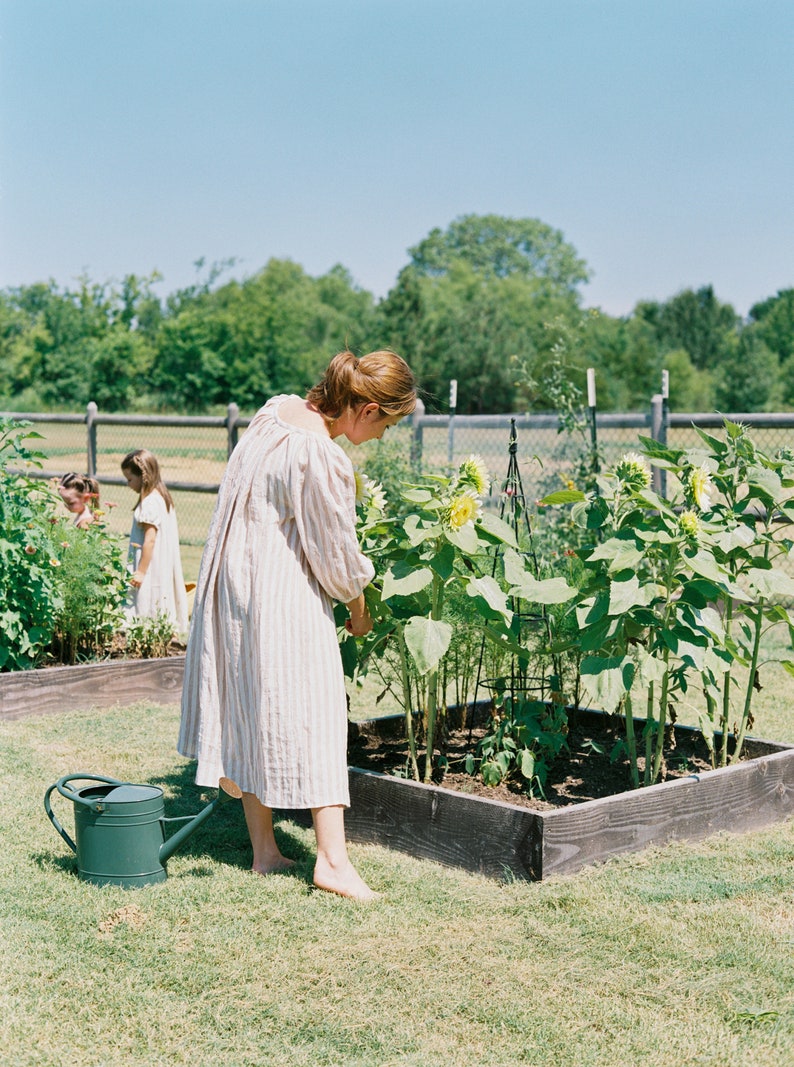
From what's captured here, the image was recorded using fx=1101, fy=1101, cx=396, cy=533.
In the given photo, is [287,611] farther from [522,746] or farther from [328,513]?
[522,746]

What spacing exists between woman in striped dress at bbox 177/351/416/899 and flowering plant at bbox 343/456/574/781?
0.78 ft

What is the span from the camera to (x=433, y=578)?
363 cm

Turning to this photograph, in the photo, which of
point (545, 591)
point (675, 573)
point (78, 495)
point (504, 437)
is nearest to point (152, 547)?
point (78, 495)

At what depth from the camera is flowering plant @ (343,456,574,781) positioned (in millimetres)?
3537

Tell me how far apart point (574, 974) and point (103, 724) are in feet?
10.3

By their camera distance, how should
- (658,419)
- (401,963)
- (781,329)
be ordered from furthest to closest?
(781,329)
(658,419)
(401,963)

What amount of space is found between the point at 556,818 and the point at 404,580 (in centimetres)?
87

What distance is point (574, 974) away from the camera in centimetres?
272

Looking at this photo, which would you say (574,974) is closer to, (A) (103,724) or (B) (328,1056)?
(B) (328,1056)

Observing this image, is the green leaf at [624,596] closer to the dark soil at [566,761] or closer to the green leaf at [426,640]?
the green leaf at [426,640]

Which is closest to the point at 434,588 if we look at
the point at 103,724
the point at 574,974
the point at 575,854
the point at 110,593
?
the point at 575,854

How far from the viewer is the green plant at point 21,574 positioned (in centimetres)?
535

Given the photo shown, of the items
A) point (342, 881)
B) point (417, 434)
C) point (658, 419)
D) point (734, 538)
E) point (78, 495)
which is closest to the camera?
point (342, 881)

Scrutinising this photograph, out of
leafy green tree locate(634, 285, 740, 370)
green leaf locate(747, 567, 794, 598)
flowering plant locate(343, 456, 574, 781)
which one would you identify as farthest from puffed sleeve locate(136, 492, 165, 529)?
leafy green tree locate(634, 285, 740, 370)
